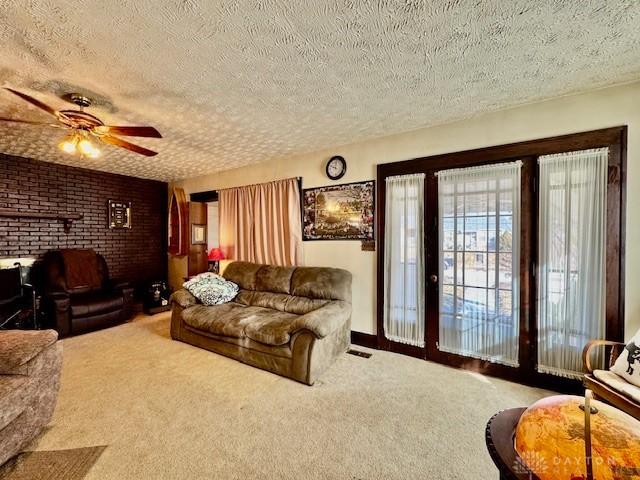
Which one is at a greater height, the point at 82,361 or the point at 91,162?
the point at 91,162

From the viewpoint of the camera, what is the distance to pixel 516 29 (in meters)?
1.48

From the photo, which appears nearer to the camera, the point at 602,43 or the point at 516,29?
the point at 516,29

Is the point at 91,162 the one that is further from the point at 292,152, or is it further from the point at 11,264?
the point at 292,152

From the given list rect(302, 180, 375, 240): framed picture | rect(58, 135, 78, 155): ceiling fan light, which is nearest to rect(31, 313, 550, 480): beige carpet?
rect(302, 180, 375, 240): framed picture

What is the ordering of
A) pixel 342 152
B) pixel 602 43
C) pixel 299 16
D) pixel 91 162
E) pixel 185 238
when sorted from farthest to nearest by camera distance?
pixel 185 238 → pixel 91 162 → pixel 342 152 → pixel 602 43 → pixel 299 16

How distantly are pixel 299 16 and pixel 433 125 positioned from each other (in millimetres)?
1894

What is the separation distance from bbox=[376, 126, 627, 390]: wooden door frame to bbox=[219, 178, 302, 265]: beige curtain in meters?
1.20

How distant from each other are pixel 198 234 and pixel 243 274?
72.1 inches

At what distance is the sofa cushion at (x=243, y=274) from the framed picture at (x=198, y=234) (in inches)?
54.5

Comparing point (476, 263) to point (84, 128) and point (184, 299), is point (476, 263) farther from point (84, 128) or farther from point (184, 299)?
point (84, 128)

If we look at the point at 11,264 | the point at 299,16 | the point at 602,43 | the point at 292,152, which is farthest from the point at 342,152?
the point at 11,264

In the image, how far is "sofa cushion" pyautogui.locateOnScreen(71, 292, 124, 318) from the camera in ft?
12.0

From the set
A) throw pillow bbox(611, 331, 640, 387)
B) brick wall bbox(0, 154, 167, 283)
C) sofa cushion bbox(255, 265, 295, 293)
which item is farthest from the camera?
brick wall bbox(0, 154, 167, 283)

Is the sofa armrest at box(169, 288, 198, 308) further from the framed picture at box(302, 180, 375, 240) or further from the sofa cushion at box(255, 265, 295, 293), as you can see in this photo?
the framed picture at box(302, 180, 375, 240)
